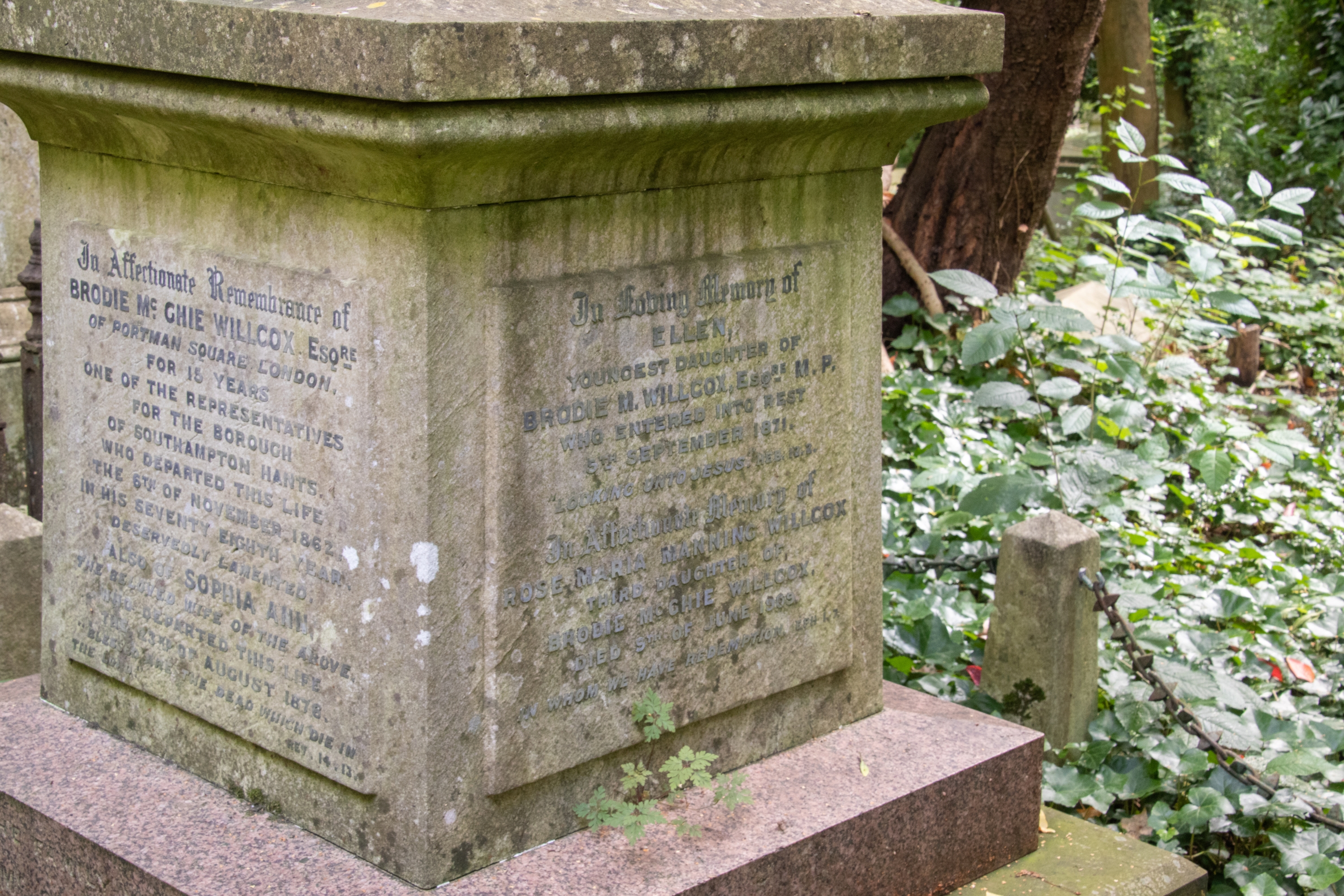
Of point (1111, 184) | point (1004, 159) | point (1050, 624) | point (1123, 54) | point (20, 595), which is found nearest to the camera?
point (20, 595)

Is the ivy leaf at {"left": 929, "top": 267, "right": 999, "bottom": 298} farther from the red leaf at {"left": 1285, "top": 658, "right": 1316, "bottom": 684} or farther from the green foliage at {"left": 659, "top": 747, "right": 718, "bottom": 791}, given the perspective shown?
the green foliage at {"left": 659, "top": 747, "right": 718, "bottom": 791}

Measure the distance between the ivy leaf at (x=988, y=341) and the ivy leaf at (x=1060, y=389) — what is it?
184 millimetres

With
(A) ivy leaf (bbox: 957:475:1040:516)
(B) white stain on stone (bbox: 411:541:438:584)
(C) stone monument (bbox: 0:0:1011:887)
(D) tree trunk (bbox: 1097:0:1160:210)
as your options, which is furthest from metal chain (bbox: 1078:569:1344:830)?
(D) tree trunk (bbox: 1097:0:1160:210)

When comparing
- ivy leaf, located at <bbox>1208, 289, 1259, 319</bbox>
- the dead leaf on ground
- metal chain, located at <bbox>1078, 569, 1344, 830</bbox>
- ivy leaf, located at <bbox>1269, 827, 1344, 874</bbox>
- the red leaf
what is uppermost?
ivy leaf, located at <bbox>1208, 289, 1259, 319</bbox>

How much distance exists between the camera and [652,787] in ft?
9.67

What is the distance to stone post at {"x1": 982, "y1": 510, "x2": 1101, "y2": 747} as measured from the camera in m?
3.76

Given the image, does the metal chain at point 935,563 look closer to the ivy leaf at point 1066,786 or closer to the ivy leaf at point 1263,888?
the ivy leaf at point 1066,786

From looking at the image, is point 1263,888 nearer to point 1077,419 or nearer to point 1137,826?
point 1137,826

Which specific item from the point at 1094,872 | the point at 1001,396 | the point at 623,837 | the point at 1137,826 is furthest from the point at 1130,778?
the point at 623,837

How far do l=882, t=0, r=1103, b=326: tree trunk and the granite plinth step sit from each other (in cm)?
422

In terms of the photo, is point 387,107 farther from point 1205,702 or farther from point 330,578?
point 1205,702

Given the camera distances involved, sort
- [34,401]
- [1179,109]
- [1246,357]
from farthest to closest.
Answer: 1. [1179,109]
2. [1246,357]
3. [34,401]

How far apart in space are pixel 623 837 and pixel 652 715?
9.6 inches

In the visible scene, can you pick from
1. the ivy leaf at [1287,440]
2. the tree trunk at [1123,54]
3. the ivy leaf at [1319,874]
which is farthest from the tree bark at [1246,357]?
the ivy leaf at [1319,874]
